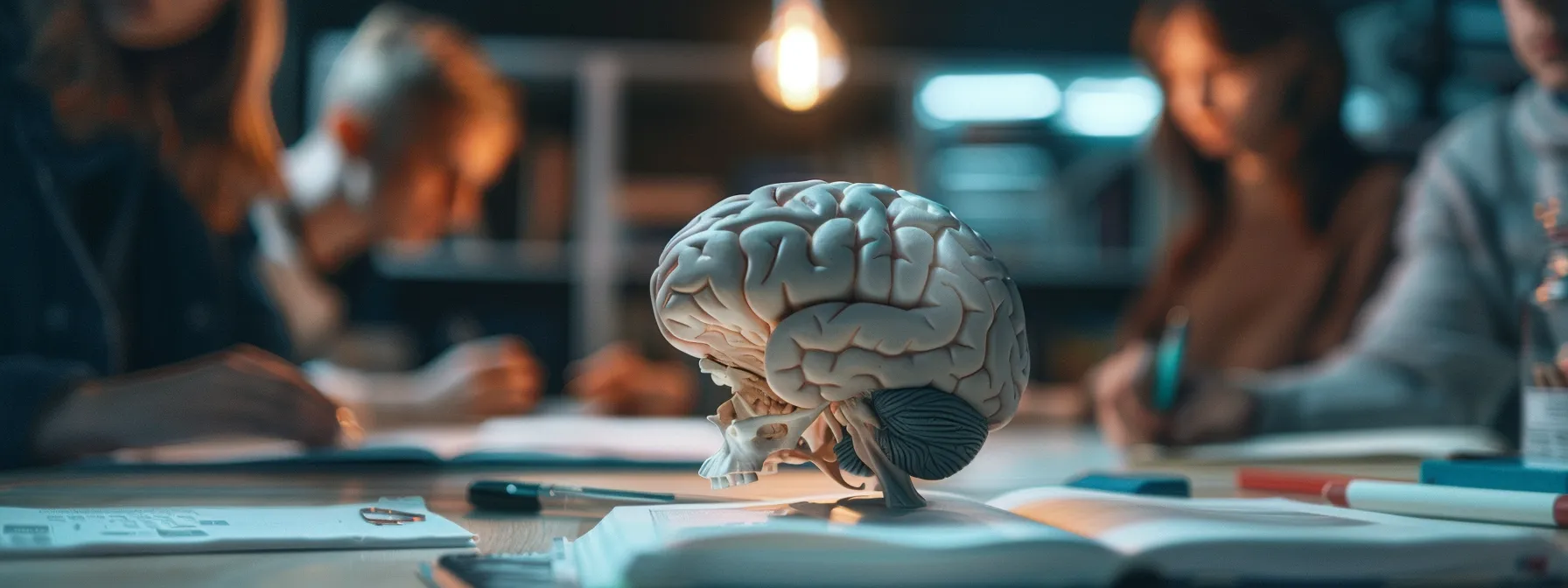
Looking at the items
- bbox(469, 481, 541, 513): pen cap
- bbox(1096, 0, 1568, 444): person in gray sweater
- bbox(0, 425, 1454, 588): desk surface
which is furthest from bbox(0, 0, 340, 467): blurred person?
bbox(1096, 0, 1568, 444): person in gray sweater

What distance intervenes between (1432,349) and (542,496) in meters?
1.33

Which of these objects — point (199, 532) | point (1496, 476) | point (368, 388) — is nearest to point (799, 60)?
point (368, 388)

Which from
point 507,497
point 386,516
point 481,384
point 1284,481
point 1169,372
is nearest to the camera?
point 386,516

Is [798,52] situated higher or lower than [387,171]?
higher

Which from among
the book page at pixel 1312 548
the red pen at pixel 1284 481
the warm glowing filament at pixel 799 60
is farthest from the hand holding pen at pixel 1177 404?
the warm glowing filament at pixel 799 60

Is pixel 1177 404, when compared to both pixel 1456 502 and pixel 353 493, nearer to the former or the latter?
pixel 1456 502

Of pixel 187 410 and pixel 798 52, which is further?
pixel 798 52

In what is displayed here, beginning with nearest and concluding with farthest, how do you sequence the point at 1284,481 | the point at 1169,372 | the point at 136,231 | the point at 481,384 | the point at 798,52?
the point at 1284,481 < the point at 1169,372 < the point at 136,231 < the point at 481,384 < the point at 798,52

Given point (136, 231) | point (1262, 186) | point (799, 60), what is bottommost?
point (136, 231)

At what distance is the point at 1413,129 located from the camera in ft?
7.40

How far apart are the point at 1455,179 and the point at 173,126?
2.00m

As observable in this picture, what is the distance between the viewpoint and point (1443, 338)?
1.65 metres

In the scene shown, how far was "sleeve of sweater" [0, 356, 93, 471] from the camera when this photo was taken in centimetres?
118

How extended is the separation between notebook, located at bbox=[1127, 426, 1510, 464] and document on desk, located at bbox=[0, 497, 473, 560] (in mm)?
1009
